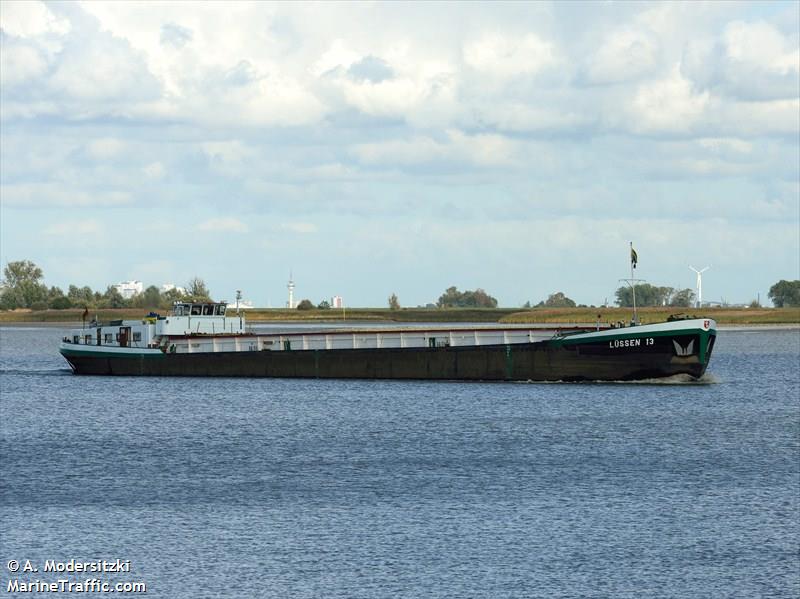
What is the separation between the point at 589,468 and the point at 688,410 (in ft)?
84.8

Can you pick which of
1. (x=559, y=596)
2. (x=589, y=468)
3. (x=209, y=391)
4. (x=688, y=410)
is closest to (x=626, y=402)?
(x=688, y=410)

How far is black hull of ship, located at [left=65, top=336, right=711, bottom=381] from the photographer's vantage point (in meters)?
85.2

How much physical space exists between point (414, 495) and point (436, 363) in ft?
157

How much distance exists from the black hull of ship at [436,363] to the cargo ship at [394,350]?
87 mm

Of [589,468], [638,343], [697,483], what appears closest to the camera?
[697,483]

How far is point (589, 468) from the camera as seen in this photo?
176ft

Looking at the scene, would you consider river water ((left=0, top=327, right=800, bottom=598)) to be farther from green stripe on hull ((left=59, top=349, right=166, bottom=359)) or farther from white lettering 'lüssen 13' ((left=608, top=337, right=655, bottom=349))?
green stripe on hull ((left=59, top=349, right=166, bottom=359))

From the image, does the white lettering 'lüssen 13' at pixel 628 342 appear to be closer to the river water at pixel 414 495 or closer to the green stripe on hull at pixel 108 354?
the river water at pixel 414 495

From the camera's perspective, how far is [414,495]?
46469 millimetres

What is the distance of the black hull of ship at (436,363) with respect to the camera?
279 feet

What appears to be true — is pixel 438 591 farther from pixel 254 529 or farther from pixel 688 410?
pixel 688 410

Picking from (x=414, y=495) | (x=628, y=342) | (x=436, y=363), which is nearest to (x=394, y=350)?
(x=436, y=363)

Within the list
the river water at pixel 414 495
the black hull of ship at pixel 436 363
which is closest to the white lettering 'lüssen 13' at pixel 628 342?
the black hull of ship at pixel 436 363

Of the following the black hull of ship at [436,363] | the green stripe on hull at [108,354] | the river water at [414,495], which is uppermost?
the green stripe on hull at [108,354]
